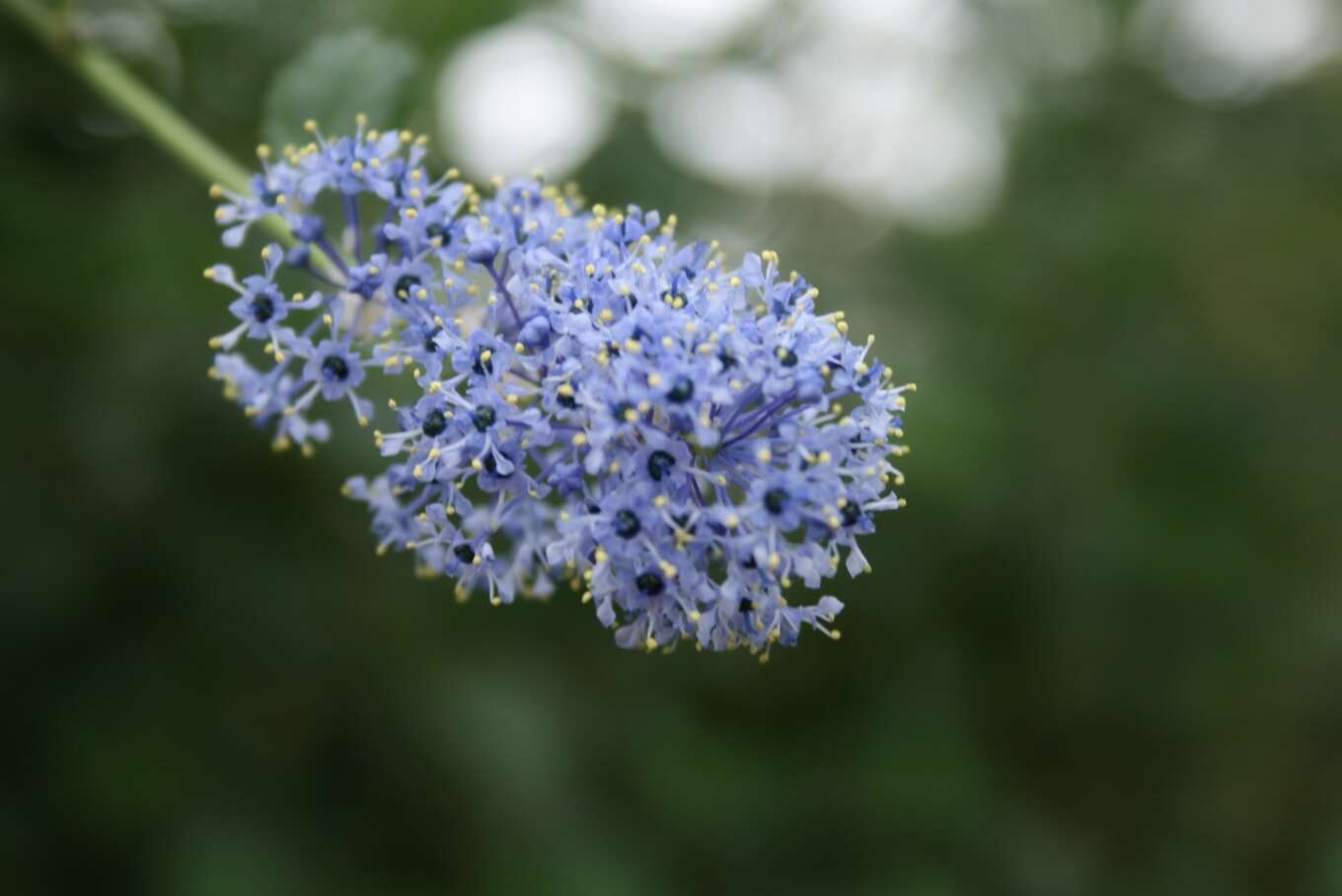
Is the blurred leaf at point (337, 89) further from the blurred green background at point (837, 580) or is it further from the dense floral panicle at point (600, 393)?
the dense floral panicle at point (600, 393)

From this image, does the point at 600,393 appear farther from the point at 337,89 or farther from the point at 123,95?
the point at 123,95

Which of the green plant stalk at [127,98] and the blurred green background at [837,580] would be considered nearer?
the green plant stalk at [127,98]

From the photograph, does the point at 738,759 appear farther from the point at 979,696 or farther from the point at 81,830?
the point at 81,830

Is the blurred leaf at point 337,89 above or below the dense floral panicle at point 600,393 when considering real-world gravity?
above

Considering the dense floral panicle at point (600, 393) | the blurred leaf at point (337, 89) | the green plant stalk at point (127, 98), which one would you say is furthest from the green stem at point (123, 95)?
the dense floral panicle at point (600, 393)

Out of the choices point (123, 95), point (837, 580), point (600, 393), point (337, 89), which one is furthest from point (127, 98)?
point (837, 580)

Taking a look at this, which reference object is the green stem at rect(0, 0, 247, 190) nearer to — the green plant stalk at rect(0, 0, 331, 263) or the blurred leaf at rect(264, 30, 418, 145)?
the green plant stalk at rect(0, 0, 331, 263)

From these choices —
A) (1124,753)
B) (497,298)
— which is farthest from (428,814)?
(1124,753)
